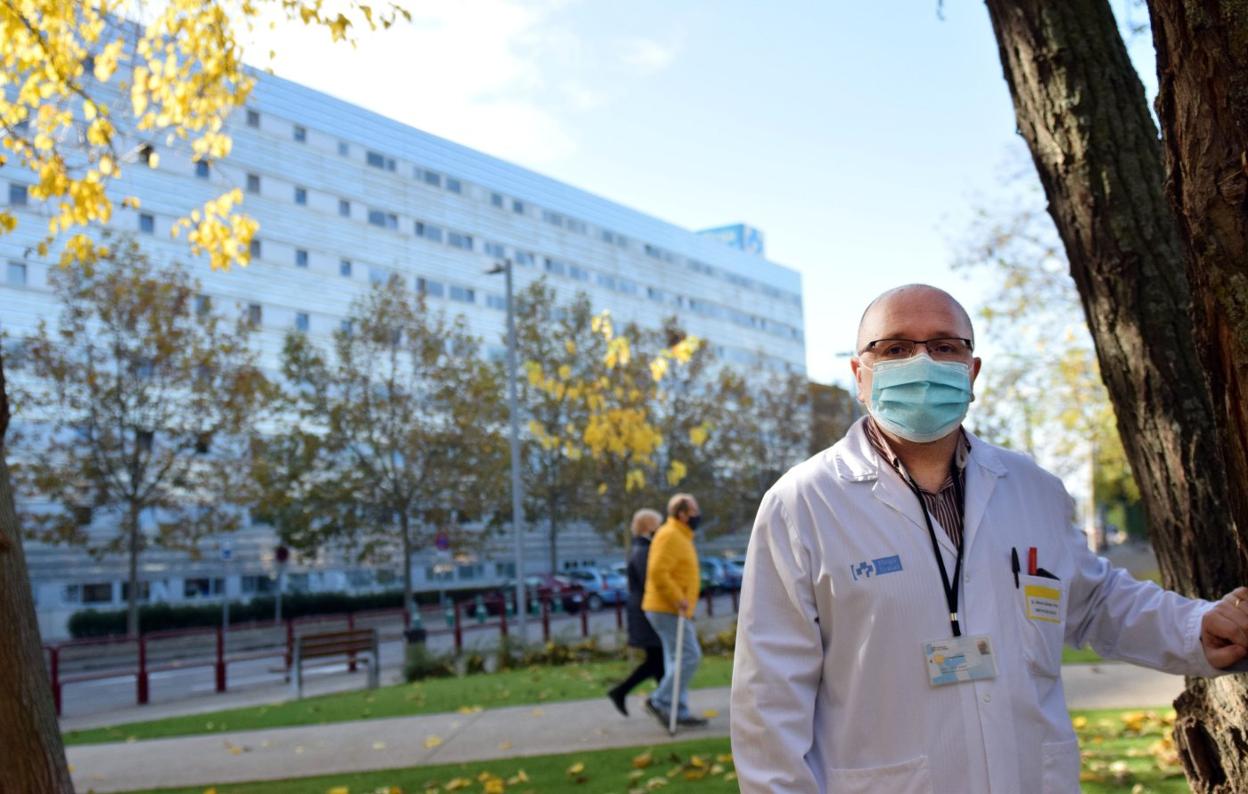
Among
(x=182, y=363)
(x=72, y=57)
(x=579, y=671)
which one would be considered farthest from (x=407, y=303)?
(x=72, y=57)

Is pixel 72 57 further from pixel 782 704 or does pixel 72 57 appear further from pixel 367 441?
pixel 367 441

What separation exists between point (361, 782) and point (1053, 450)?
86.8 feet

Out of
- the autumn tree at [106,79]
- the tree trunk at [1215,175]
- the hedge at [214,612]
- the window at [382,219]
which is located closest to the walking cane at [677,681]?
the autumn tree at [106,79]

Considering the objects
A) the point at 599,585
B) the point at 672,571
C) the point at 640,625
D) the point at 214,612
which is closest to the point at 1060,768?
the point at 672,571

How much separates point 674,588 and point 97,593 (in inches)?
1578

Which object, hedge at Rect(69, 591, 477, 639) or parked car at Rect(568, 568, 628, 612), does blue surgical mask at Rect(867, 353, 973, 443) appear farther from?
parked car at Rect(568, 568, 628, 612)

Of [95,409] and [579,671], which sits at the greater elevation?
[95,409]

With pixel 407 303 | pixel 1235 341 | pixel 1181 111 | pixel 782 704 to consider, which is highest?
pixel 407 303

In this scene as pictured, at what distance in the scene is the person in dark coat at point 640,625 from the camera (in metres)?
10.0

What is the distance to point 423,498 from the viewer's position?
1561 inches

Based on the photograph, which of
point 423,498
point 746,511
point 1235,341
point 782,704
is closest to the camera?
point 1235,341

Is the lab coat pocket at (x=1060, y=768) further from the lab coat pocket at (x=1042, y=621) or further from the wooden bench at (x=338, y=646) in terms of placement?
the wooden bench at (x=338, y=646)

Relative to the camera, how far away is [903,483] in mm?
2633

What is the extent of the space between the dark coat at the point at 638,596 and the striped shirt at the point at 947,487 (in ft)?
24.4
